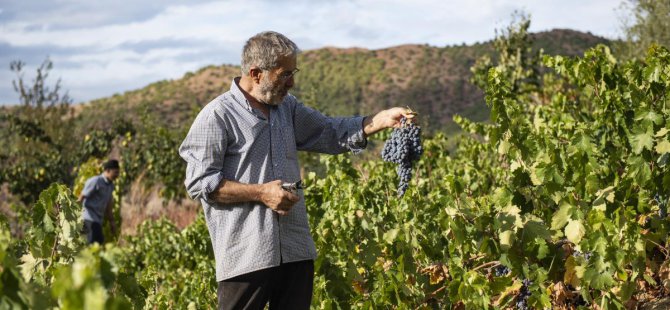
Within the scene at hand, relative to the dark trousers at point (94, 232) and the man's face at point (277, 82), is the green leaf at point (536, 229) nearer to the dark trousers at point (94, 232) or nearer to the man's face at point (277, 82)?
the man's face at point (277, 82)

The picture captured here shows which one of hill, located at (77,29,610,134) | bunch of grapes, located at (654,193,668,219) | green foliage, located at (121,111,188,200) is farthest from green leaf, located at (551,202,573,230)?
hill, located at (77,29,610,134)

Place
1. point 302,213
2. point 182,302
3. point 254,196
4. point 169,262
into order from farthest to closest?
point 169,262, point 182,302, point 302,213, point 254,196

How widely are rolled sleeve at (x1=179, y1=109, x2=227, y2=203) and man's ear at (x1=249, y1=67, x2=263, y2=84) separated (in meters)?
0.20

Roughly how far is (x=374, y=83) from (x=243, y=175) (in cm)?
4293

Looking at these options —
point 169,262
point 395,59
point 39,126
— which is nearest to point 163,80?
point 395,59

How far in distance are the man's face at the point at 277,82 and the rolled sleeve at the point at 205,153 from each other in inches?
7.7

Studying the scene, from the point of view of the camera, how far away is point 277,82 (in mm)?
3311

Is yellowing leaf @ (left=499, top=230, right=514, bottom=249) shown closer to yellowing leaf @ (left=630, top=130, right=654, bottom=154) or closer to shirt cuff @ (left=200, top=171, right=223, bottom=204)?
yellowing leaf @ (left=630, top=130, right=654, bottom=154)

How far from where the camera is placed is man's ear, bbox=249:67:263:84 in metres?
3.31

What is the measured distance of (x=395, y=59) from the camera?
4994 cm

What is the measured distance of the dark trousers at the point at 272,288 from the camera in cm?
324

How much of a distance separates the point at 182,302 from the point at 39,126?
12.1m

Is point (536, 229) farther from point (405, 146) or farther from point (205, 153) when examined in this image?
point (205, 153)

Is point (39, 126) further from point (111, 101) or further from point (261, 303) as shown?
point (111, 101)
